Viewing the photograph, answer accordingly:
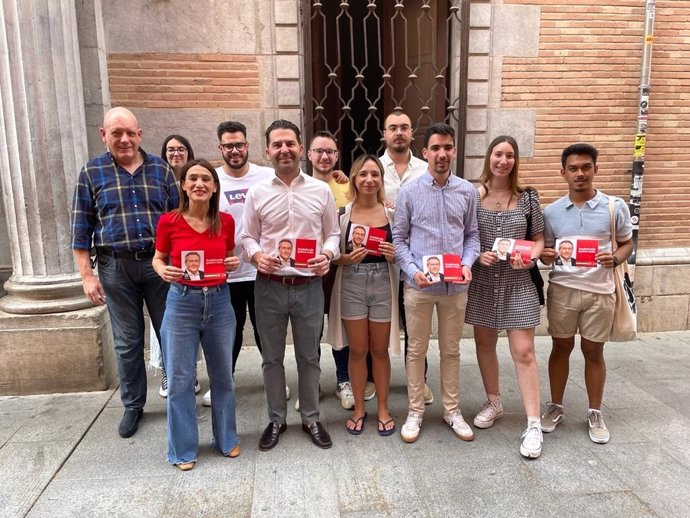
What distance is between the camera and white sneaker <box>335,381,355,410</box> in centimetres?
392

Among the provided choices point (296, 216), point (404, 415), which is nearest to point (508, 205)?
point (296, 216)

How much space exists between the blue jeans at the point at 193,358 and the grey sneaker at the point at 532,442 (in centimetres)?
192

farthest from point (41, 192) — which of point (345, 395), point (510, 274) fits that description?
point (510, 274)

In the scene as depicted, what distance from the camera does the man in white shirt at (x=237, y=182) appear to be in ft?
11.9

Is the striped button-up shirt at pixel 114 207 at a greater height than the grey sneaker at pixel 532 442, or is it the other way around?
the striped button-up shirt at pixel 114 207

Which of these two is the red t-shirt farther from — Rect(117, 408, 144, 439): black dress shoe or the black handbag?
the black handbag

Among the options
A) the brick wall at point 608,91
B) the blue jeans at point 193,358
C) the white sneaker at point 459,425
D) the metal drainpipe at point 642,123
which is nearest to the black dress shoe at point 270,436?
the blue jeans at point 193,358

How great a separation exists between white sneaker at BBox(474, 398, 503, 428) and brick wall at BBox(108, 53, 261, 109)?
3.80m

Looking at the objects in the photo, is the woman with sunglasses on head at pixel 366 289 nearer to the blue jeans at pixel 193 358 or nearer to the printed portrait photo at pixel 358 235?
the printed portrait photo at pixel 358 235

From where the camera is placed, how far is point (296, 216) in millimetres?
3148

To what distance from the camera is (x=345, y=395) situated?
3.99 metres

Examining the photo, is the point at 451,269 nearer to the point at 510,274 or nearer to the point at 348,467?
the point at 510,274

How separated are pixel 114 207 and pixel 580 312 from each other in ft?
10.8

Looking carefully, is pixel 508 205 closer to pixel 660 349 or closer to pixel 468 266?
pixel 468 266
